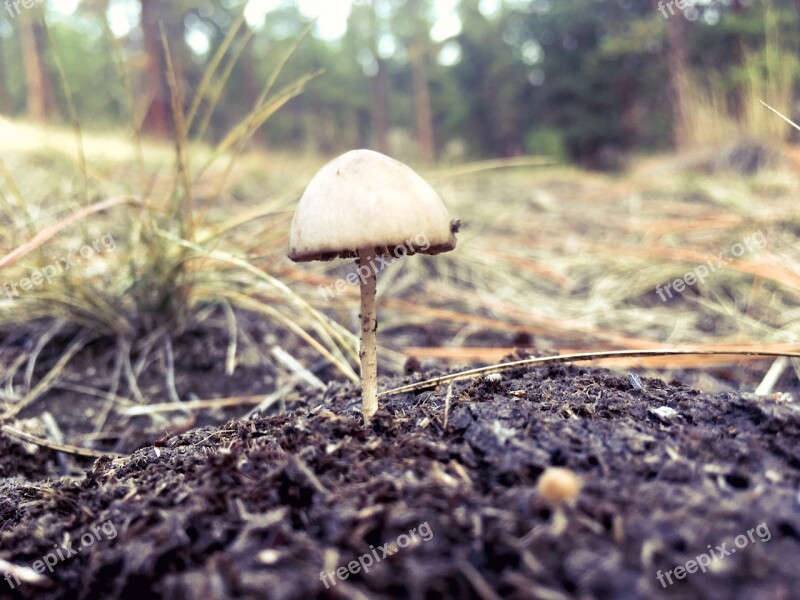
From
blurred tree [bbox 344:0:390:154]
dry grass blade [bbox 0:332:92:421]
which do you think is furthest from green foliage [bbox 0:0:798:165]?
dry grass blade [bbox 0:332:92:421]

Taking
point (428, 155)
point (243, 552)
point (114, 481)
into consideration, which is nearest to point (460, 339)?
point (114, 481)

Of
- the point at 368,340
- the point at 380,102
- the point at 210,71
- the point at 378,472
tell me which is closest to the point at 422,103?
the point at 380,102

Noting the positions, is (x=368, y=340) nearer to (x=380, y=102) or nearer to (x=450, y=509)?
(x=450, y=509)

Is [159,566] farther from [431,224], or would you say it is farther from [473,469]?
[431,224]

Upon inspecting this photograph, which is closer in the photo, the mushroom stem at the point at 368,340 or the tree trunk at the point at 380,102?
the mushroom stem at the point at 368,340

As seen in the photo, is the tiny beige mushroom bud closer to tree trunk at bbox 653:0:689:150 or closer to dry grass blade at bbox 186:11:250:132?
dry grass blade at bbox 186:11:250:132

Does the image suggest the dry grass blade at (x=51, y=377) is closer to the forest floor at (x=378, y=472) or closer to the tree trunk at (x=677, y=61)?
the forest floor at (x=378, y=472)

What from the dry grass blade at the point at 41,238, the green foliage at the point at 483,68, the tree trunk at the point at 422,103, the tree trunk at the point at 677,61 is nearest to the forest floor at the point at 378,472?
the dry grass blade at the point at 41,238
